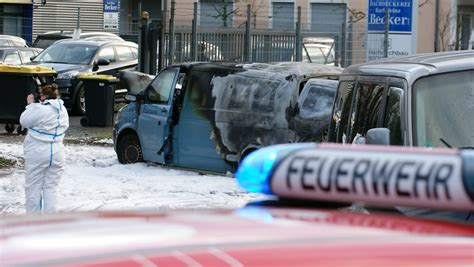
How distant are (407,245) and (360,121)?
17.0 ft

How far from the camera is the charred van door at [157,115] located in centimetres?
1421

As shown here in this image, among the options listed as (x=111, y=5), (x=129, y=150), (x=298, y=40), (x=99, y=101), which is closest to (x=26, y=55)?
(x=99, y=101)

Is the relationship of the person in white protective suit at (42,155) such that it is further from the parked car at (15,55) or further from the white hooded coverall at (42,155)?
the parked car at (15,55)

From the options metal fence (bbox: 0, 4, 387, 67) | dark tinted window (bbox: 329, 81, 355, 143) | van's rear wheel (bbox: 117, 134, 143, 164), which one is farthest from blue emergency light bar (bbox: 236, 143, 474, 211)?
metal fence (bbox: 0, 4, 387, 67)

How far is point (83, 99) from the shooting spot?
22125mm

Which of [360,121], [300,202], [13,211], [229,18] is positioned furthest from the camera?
[229,18]

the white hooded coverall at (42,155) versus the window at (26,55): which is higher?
the window at (26,55)

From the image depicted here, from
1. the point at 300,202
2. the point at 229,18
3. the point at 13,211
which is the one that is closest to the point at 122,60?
the point at 229,18

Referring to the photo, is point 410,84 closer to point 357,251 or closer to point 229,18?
point 357,251

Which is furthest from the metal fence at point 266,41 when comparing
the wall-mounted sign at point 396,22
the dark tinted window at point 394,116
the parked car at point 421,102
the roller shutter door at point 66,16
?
the roller shutter door at point 66,16

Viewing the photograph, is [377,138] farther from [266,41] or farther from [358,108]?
[266,41]

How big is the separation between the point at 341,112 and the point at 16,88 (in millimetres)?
12069

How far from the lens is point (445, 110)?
21.3ft

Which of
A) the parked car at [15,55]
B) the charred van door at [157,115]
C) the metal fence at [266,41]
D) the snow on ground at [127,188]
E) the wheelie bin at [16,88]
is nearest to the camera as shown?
the snow on ground at [127,188]
